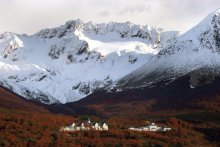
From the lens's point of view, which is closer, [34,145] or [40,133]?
[34,145]

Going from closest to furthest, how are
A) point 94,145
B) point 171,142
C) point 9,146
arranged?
point 9,146
point 94,145
point 171,142

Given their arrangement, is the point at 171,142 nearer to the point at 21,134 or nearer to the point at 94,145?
the point at 94,145

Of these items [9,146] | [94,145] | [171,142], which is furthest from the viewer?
[171,142]

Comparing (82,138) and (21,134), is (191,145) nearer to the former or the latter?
(82,138)

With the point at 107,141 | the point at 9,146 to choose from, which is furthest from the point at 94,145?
the point at 9,146

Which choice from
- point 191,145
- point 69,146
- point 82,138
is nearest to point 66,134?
point 82,138

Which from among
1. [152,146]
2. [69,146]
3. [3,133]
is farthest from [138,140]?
[3,133]

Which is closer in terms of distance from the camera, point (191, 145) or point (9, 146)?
point (9, 146)

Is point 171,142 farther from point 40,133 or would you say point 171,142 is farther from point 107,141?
point 40,133
